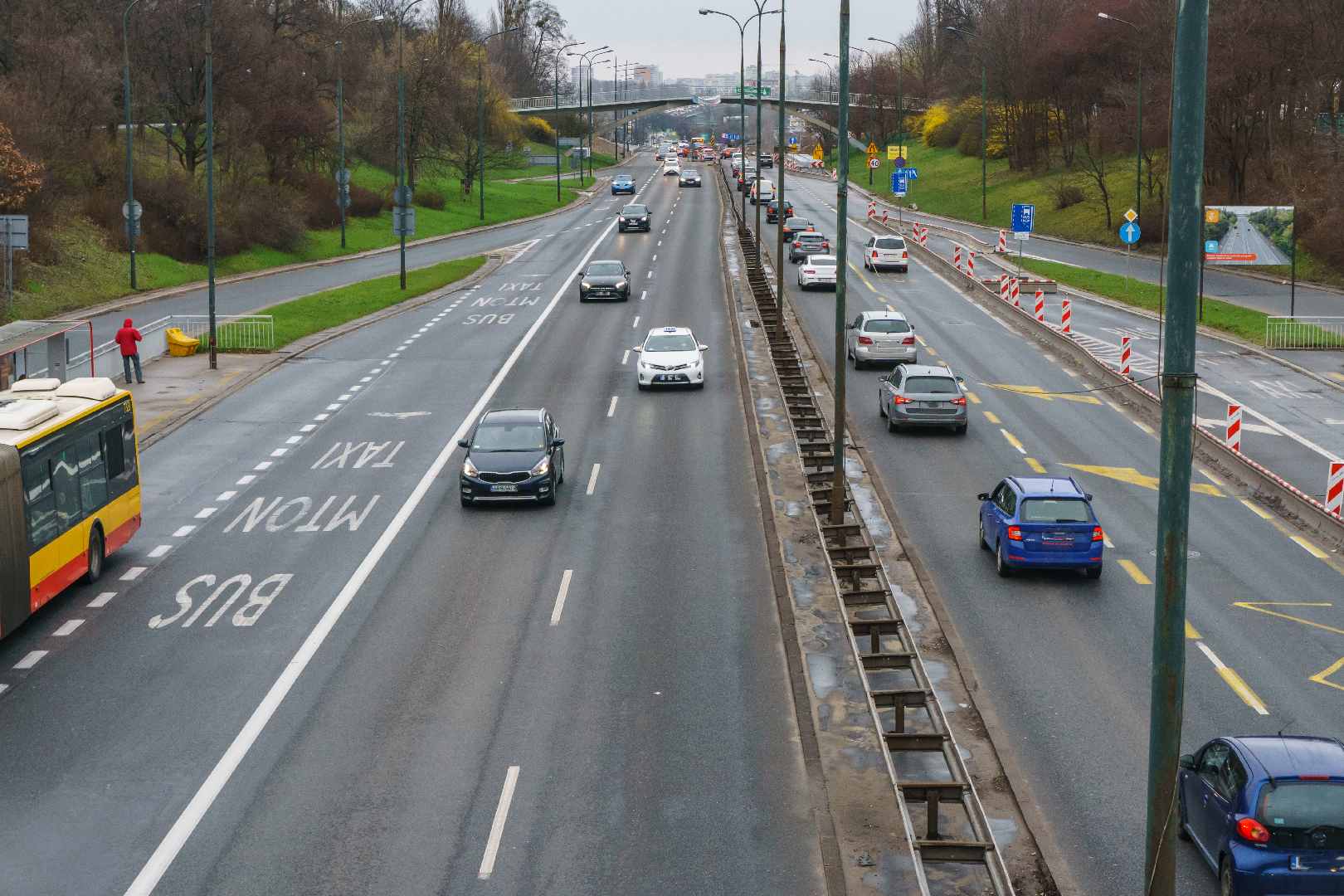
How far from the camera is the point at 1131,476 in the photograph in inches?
1105

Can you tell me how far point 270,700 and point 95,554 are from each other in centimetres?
633

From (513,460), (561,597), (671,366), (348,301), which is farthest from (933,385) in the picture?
(348,301)

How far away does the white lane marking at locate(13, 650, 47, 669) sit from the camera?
1717 cm

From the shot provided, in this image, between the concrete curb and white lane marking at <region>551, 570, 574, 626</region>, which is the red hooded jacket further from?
white lane marking at <region>551, 570, 574, 626</region>

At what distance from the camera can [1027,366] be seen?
4041cm

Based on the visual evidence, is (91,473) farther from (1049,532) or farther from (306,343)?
(306,343)

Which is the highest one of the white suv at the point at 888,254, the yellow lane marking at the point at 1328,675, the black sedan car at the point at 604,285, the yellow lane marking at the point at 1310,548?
the white suv at the point at 888,254

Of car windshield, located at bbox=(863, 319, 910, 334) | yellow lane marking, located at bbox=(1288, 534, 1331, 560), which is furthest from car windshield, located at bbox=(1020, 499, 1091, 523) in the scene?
car windshield, located at bbox=(863, 319, 910, 334)

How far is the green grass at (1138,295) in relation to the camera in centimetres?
4647

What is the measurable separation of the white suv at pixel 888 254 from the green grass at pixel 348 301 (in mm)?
18285

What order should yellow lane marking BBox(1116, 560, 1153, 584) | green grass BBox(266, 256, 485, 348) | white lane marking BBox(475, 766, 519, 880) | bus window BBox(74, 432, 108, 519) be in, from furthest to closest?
green grass BBox(266, 256, 485, 348)
yellow lane marking BBox(1116, 560, 1153, 584)
bus window BBox(74, 432, 108, 519)
white lane marking BBox(475, 766, 519, 880)


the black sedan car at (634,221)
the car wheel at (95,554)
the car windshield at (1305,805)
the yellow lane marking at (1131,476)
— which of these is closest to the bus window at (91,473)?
the car wheel at (95,554)

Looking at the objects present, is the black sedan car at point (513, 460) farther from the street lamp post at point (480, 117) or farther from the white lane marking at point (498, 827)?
the street lamp post at point (480, 117)

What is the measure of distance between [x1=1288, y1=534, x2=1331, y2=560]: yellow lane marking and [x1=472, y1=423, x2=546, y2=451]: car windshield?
13.5m
